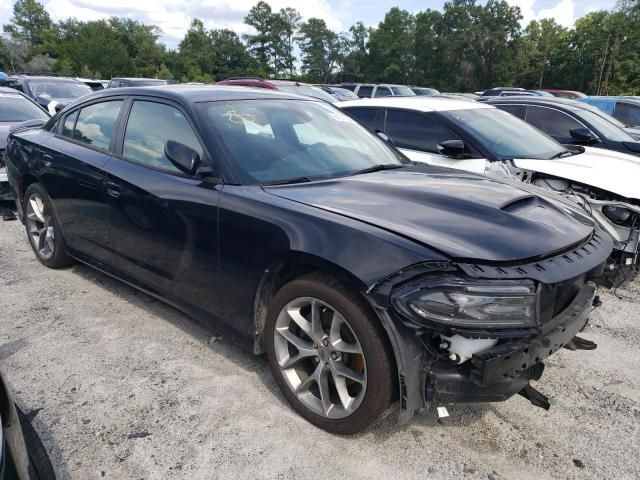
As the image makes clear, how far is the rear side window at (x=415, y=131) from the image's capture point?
211 inches

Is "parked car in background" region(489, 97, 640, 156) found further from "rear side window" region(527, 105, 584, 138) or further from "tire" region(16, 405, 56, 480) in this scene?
"tire" region(16, 405, 56, 480)

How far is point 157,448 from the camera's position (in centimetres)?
241

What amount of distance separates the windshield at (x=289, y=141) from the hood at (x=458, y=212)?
0.20 m

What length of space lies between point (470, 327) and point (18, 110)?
26.3 ft

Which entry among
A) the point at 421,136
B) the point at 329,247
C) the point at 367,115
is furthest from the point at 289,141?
the point at 367,115

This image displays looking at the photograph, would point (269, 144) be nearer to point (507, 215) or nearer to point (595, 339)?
point (507, 215)

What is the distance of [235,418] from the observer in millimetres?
2643

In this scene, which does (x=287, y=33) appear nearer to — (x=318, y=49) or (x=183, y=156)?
(x=318, y=49)

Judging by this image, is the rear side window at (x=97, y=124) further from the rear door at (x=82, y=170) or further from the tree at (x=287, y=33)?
the tree at (x=287, y=33)

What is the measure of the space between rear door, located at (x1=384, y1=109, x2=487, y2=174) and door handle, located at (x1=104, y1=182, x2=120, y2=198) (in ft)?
10.3

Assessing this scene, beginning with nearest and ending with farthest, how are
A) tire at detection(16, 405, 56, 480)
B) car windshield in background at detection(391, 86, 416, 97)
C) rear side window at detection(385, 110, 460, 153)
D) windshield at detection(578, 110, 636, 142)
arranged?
tire at detection(16, 405, 56, 480) → rear side window at detection(385, 110, 460, 153) → windshield at detection(578, 110, 636, 142) → car windshield in background at detection(391, 86, 416, 97)

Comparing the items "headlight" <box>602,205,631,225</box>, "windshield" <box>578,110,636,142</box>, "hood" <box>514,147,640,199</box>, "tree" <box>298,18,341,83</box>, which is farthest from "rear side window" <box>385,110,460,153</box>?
"tree" <box>298,18,341,83</box>

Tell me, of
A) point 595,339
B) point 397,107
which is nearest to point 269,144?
point 595,339

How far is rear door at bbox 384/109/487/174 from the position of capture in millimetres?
5160
